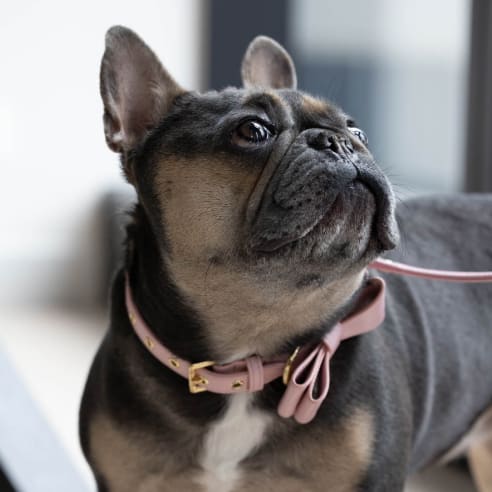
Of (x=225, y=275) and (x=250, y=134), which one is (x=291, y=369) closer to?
(x=225, y=275)

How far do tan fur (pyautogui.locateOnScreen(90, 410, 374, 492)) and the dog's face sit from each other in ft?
0.53

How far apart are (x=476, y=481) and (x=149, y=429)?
101 cm

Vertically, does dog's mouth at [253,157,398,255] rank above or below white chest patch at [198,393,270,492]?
above

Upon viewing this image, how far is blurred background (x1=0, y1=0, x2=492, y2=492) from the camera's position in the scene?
3.71m

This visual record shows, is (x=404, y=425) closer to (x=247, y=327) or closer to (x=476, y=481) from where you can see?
(x=247, y=327)

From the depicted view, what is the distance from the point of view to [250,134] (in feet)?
4.26

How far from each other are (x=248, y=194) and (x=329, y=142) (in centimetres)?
13

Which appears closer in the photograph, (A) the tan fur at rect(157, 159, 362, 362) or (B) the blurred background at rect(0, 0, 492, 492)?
(A) the tan fur at rect(157, 159, 362, 362)

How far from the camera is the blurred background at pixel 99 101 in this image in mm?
3713

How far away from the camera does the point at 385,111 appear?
157 inches

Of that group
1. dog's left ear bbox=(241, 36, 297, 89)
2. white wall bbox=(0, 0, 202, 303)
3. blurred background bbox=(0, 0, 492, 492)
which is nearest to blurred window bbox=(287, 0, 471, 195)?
blurred background bbox=(0, 0, 492, 492)

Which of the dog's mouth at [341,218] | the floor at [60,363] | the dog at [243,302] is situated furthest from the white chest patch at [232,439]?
the floor at [60,363]

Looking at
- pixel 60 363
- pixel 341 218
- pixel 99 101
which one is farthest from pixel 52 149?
pixel 341 218

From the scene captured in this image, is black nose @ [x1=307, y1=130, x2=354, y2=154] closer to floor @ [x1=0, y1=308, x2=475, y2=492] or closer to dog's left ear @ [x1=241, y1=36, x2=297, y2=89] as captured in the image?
dog's left ear @ [x1=241, y1=36, x2=297, y2=89]
